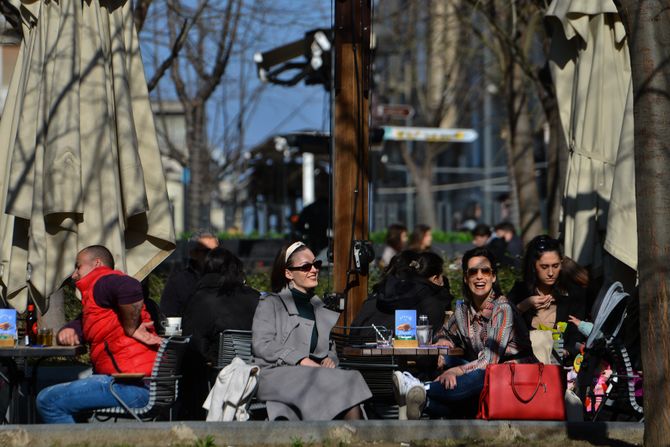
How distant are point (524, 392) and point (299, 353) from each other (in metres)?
1.39

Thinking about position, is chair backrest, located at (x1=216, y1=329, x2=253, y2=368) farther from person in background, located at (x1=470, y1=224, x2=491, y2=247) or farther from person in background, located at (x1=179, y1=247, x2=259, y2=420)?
person in background, located at (x1=470, y1=224, x2=491, y2=247)

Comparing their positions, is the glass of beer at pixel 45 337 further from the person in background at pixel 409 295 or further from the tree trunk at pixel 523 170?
the tree trunk at pixel 523 170

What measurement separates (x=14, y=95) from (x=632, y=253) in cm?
455

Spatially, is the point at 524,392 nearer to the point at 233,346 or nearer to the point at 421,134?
the point at 233,346

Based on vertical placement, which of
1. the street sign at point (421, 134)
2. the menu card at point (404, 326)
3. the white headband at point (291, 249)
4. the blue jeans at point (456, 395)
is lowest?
the blue jeans at point (456, 395)

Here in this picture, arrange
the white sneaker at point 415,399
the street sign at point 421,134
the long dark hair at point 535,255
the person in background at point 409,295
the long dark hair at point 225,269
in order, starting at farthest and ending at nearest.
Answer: the street sign at point 421,134 < the long dark hair at point 225,269 < the long dark hair at point 535,255 < the person in background at point 409,295 < the white sneaker at point 415,399

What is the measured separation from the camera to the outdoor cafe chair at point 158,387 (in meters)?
7.06

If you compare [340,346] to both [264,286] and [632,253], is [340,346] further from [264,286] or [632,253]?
[264,286]

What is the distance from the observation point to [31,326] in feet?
26.6

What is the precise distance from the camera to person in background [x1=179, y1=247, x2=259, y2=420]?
332 inches

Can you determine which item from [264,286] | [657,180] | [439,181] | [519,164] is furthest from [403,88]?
[657,180]

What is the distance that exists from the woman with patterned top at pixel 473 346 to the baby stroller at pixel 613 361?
39 centimetres

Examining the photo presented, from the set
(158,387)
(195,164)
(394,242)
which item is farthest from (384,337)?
(195,164)

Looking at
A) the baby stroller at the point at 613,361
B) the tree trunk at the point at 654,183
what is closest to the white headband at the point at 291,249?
the baby stroller at the point at 613,361
